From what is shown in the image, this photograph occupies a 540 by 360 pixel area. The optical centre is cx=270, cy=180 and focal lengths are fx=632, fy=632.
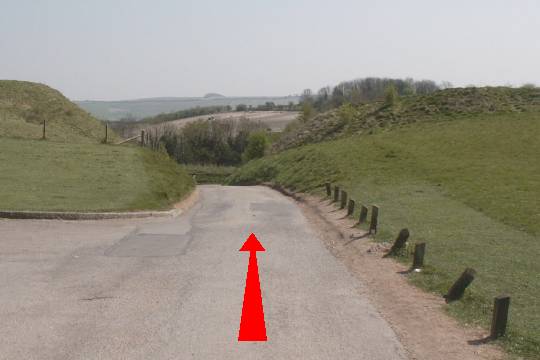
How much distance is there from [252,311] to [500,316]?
127 inches

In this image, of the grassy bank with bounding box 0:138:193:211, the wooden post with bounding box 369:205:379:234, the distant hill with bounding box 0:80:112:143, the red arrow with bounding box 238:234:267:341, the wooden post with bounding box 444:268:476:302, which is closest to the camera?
the red arrow with bounding box 238:234:267:341

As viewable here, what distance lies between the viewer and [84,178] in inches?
904

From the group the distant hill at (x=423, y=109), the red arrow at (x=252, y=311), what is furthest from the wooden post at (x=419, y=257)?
the distant hill at (x=423, y=109)

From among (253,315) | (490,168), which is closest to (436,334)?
(253,315)

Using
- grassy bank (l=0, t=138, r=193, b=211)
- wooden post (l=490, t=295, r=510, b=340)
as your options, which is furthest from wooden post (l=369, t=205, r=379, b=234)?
wooden post (l=490, t=295, r=510, b=340)

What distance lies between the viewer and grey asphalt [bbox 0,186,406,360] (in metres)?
7.17

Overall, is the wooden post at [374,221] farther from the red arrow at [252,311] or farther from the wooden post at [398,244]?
the red arrow at [252,311]

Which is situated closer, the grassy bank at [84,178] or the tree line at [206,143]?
the grassy bank at [84,178]

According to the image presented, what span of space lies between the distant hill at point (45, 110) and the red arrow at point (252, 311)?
1306 inches

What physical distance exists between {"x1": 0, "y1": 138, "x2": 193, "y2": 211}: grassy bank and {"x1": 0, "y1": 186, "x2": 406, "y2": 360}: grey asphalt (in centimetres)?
232

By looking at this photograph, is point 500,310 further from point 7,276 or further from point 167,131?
point 167,131

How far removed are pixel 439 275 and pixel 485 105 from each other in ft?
132

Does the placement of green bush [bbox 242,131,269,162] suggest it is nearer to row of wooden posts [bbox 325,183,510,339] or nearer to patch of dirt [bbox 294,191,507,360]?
patch of dirt [bbox 294,191,507,360]

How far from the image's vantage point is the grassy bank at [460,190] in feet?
33.6
